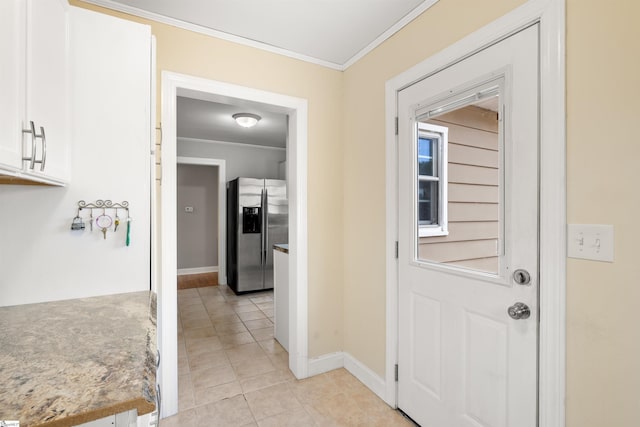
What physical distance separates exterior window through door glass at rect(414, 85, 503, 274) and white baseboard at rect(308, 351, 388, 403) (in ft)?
3.25

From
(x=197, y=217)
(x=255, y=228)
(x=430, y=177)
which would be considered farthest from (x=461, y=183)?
(x=197, y=217)

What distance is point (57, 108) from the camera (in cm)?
117

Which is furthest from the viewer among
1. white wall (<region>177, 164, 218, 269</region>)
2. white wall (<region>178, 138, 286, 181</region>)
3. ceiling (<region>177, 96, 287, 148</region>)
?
white wall (<region>177, 164, 218, 269</region>)

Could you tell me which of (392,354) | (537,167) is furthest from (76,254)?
(537,167)

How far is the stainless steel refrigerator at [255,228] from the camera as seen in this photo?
462 cm

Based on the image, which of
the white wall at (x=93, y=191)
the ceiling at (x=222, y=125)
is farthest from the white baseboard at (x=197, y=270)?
the white wall at (x=93, y=191)

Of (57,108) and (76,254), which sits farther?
(76,254)

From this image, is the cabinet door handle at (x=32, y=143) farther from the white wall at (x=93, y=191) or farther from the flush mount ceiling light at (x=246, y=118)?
the flush mount ceiling light at (x=246, y=118)

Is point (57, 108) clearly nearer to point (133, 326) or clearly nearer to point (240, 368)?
point (133, 326)

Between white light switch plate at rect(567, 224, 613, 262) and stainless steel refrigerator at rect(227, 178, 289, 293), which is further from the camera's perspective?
stainless steel refrigerator at rect(227, 178, 289, 293)

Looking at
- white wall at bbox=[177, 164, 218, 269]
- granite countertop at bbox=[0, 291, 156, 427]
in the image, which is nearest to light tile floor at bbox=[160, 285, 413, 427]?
granite countertop at bbox=[0, 291, 156, 427]

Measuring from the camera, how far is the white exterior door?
1265mm

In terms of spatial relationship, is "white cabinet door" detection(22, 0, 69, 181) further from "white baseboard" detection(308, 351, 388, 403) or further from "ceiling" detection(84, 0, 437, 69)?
"white baseboard" detection(308, 351, 388, 403)

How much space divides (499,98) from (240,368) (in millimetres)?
2533
